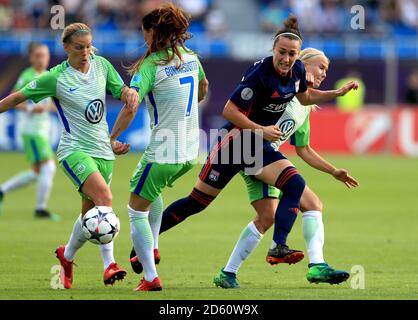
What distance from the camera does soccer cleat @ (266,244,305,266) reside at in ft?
29.3

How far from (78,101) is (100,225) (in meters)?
1.23

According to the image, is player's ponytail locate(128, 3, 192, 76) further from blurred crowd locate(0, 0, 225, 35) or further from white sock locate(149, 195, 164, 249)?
blurred crowd locate(0, 0, 225, 35)

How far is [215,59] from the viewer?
97.0 feet

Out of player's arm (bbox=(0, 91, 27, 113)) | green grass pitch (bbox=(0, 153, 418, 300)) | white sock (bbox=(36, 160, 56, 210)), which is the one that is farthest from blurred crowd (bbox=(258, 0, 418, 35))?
player's arm (bbox=(0, 91, 27, 113))

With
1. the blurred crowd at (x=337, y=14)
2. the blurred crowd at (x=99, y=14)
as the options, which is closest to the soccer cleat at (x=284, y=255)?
the blurred crowd at (x=99, y=14)

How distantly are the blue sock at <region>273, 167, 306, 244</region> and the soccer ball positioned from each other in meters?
1.47

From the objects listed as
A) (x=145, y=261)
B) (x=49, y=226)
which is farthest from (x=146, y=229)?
(x=49, y=226)

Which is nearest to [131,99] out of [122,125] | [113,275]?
[122,125]

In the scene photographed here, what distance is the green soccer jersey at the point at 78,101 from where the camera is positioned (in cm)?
938

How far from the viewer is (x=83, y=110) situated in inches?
370

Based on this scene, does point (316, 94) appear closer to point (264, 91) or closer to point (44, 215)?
point (264, 91)

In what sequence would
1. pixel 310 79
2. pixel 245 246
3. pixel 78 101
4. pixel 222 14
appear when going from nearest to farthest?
pixel 78 101
pixel 245 246
pixel 310 79
pixel 222 14

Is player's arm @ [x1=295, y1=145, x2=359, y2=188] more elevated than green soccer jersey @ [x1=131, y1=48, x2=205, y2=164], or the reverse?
green soccer jersey @ [x1=131, y1=48, x2=205, y2=164]

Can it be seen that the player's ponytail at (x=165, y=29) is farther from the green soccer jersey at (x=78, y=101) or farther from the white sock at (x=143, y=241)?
the white sock at (x=143, y=241)
